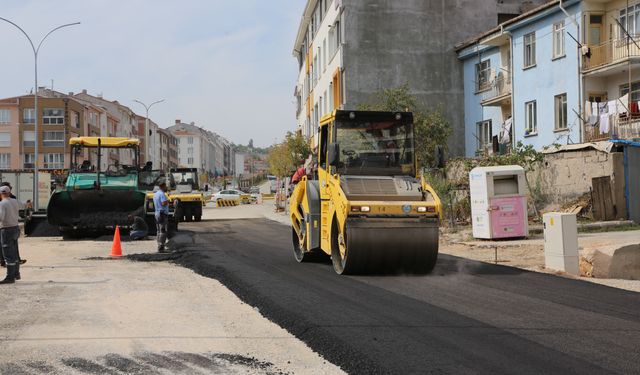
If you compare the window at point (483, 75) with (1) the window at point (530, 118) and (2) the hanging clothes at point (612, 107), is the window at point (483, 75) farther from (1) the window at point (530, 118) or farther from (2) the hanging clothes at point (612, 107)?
(2) the hanging clothes at point (612, 107)

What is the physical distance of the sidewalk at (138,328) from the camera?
634 cm

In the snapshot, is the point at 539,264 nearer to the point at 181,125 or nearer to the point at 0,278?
the point at 0,278

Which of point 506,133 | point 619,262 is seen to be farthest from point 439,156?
point 506,133

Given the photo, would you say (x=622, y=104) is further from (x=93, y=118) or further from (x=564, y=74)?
(x=93, y=118)

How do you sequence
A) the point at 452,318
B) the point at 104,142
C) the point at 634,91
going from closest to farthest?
the point at 452,318, the point at 104,142, the point at 634,91

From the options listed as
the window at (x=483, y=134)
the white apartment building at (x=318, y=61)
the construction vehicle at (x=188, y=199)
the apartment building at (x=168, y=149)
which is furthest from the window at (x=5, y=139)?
the window at (x=483, y=134)

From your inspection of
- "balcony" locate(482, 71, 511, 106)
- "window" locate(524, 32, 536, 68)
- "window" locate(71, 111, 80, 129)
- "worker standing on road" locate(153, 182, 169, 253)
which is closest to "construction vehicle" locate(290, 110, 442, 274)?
"worker standing on road" locate(153, 182, 169, 253)

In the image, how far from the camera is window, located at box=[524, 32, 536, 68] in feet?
102

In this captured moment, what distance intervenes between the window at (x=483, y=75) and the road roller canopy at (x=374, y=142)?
24.4 metres

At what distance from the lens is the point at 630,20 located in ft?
85.8

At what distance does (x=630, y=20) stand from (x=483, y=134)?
12.4 m

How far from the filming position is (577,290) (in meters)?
10.7

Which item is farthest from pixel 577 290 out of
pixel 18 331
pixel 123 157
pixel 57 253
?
pixel 123 157

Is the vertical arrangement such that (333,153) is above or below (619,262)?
above
